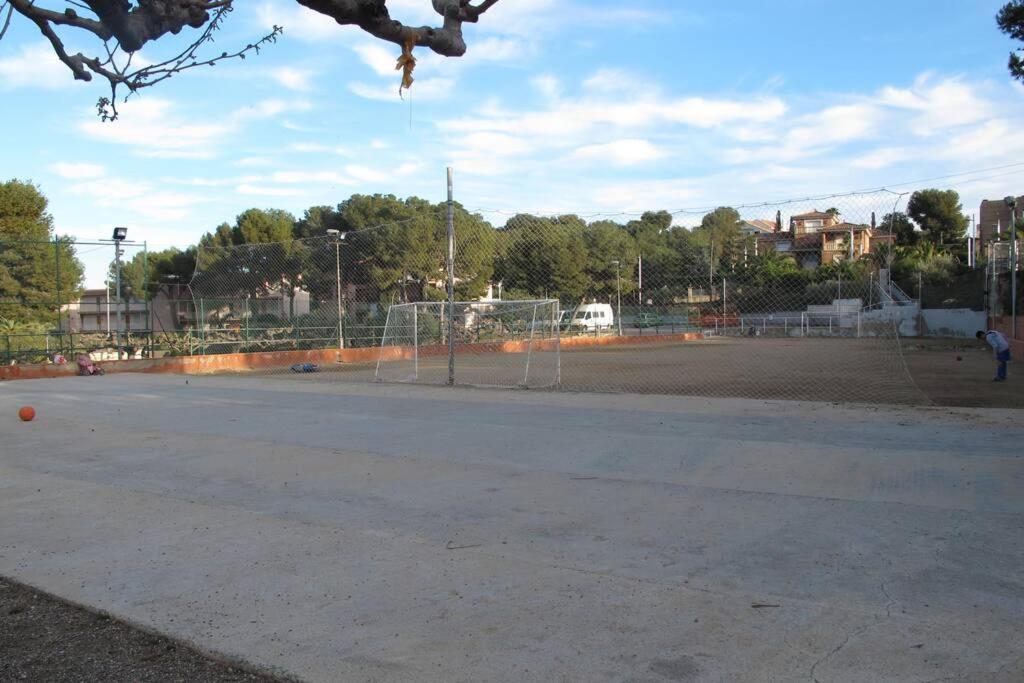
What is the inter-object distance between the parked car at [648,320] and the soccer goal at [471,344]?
17.8 ft

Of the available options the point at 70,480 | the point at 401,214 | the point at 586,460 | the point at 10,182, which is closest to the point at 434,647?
the point at 586,460

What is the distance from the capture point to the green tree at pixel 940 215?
6719 centimetres

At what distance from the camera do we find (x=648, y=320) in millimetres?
42156

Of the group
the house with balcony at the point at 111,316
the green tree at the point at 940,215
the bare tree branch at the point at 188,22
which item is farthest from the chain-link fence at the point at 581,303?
the green tree at the point at 940,215

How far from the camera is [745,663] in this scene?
3.50 meters

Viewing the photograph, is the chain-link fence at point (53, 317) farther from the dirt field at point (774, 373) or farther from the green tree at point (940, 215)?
the green tree at point (940, 215)

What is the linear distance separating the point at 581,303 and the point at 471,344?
494cm

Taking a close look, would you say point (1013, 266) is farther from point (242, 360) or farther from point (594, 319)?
point (242, 360)

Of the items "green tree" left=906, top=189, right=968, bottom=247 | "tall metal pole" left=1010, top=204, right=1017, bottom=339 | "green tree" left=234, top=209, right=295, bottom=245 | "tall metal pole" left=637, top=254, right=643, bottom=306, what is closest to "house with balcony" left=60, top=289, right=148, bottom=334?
"green tree" left=234, top=209, right=295, bottom=245

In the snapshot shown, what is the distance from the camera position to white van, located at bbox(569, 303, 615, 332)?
44403 millimetres

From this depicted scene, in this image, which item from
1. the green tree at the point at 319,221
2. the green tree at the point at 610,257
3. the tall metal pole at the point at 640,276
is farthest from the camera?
the green tree at the point at 319,221

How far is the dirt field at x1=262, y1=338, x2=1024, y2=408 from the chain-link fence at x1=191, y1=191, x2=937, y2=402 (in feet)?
0.37

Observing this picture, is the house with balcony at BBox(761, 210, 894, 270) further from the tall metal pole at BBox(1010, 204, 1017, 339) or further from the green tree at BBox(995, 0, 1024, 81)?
the tall metal pole at BBox(1010, 204, 1017, 339)

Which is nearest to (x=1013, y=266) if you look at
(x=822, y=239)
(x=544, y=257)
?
(x=822, y=239)
